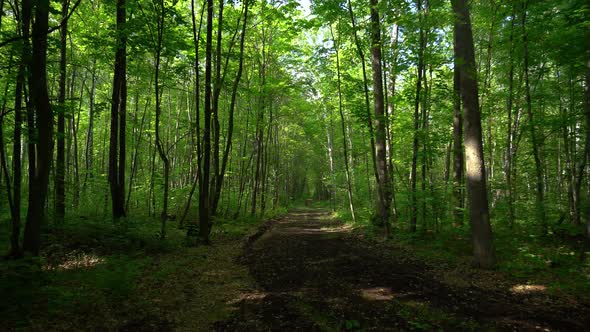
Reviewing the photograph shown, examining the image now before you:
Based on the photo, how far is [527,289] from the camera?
5.89m

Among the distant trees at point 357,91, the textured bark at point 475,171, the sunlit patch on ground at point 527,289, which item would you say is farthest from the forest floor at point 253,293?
the distant trees at point 357,91

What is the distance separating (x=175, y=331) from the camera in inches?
172

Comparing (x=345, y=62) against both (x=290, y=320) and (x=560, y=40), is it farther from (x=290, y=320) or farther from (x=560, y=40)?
(x=290, y=320)

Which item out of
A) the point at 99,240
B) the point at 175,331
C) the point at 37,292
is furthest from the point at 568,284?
the point at 99,240

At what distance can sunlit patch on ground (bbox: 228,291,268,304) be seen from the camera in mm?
5656

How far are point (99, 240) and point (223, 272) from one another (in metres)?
3.74

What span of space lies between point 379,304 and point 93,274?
534cm

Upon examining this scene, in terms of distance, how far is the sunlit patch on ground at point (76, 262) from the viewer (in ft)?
21.5

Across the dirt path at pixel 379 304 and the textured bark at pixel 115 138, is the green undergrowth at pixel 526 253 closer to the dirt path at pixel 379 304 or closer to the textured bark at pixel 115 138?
the dirt path at pixel 379 304

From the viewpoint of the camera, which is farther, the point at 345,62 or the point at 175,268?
the point at 345,62

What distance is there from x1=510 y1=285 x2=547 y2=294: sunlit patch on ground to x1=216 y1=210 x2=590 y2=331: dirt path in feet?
0.87

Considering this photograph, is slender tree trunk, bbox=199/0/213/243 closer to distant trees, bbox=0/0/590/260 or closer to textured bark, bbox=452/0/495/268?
distant trees, bbox=0/0/590/260

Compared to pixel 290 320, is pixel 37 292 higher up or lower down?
higher up

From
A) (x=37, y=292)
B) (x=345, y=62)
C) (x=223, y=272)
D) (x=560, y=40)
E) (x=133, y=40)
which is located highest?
(x=345, y=62)
